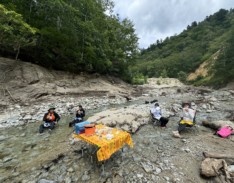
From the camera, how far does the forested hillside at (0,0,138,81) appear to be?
12.1m

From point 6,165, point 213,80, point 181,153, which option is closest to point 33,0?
point 6,165

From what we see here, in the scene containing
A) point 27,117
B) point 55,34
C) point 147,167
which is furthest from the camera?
point 55,34

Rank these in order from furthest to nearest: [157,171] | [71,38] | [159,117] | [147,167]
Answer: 1. [71,38]
2. [159,117]
3. [147,167]
4. [157,171]

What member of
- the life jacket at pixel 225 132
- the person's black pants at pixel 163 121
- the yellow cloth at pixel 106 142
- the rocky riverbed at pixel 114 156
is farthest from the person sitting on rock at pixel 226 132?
the yellow cloth at pixel 106 142

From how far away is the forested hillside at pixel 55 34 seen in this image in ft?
39.7

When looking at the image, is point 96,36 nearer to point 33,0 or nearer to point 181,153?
point 33,0

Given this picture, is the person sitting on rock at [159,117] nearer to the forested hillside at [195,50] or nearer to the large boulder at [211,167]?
the large boulder at [211,167]

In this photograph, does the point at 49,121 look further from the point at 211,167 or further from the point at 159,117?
the point at 211,167

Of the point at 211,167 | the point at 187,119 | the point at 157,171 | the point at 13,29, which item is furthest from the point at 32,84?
the point at 211,167

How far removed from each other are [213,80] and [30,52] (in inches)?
1498

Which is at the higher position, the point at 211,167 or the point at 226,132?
the point at 226,132

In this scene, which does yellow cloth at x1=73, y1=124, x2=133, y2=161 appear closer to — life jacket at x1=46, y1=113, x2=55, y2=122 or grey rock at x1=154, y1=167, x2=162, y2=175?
grey rock at x1=154, y1=167, x2=162, y2=175

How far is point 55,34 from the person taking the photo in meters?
16.3

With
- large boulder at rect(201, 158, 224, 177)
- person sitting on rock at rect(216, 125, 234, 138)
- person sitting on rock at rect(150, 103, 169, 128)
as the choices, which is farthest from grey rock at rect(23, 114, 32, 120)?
person sitting on rock at rect(216, 125, 234, 138)
